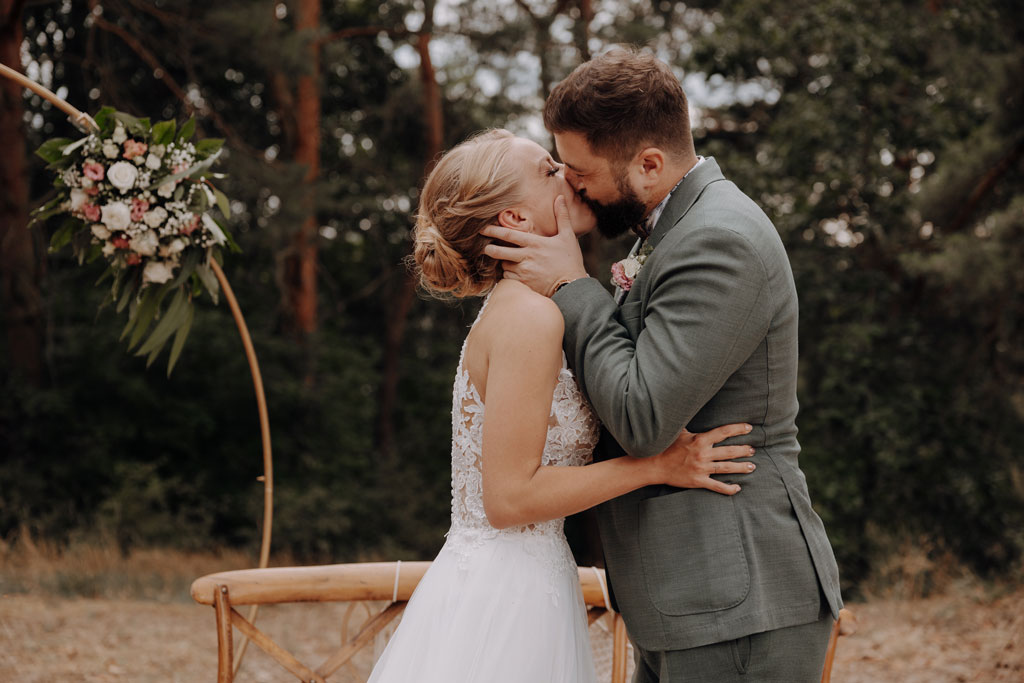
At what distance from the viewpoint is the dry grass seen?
213 inches

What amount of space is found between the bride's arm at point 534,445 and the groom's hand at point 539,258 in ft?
0.22

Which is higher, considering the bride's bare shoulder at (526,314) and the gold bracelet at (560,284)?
the gold bracelet at (560,284)

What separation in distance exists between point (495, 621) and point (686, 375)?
0.84m

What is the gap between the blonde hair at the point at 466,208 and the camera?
223cm

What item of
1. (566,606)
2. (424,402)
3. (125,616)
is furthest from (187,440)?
(566,606)

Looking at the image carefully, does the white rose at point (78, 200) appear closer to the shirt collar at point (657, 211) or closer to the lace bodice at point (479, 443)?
the lace bodice at point (479, 443)

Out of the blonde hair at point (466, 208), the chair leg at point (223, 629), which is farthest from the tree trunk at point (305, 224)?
the blonde hair at point (466, 208)

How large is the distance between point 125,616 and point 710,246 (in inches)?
255

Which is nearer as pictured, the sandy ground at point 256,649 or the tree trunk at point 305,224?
the sandy ground at point 256,649

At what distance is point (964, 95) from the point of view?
8.91 meters

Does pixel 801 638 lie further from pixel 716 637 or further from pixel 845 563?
pixel 845 563

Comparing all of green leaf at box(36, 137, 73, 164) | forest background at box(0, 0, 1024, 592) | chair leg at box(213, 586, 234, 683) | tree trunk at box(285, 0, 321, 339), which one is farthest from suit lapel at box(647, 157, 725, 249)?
tree trunk at box(285, 0, 321, 339)

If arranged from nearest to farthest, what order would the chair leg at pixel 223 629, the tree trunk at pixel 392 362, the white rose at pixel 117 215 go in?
the chair leg at pixel 223 629 < the white rose at pixel 117 215 < the tree trunk at pixel 392 362

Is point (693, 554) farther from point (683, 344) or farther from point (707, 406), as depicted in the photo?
point (683, 344)
